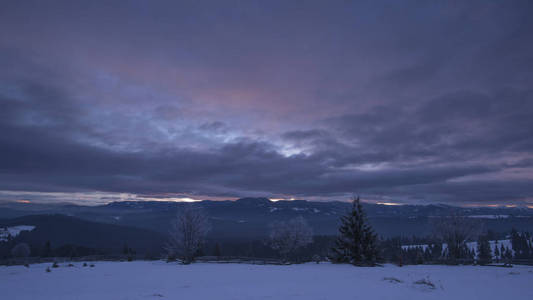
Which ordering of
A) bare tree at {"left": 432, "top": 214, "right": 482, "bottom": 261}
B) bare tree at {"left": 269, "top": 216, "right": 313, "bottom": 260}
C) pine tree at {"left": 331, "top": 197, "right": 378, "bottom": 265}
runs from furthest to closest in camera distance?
bare tree at {"left": 269, "top": 216, "right": 313, "bottom": 260} → bare tree at {"left": 432, "top": 214, "right": 482, "bottom": 261} → pine tree at {"left": 331, "top": 197, "right": 378, "bottom": 265}

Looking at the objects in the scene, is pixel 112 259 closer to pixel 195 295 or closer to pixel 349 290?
pixel 195 295

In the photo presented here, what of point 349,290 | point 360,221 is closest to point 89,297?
point 349,290

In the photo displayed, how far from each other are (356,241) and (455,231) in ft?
80.6

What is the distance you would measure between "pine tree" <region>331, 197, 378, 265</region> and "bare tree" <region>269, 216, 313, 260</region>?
29.3 metres

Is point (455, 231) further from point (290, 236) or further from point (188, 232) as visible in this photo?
point (188, 232)

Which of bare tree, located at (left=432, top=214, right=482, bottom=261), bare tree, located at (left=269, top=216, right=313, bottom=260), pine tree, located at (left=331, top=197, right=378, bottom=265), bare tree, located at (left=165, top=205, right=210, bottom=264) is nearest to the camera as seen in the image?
pine tree, located at (left=331, top=197, right=378, bottom=265)

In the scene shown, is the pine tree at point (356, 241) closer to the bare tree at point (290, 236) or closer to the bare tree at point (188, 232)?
the bare tree at point (188, 232)

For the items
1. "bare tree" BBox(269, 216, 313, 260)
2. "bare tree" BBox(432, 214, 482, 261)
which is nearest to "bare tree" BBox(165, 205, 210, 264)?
"bare tree" BBox(269, 216, 313, 260)

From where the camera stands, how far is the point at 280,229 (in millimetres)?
67938

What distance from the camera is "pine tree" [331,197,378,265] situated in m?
33.2

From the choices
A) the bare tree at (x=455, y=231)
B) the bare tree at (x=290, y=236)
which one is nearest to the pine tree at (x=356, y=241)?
the bare tree at (x=455, y=231)

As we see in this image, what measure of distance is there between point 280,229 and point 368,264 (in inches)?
1586

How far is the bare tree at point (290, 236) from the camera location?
64.1m

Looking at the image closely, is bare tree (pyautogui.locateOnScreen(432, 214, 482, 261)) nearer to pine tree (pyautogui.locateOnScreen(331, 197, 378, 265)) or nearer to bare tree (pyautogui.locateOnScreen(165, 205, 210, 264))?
pine tree (pyautogui.locateOnScreen(331, 197, 378, 265))
